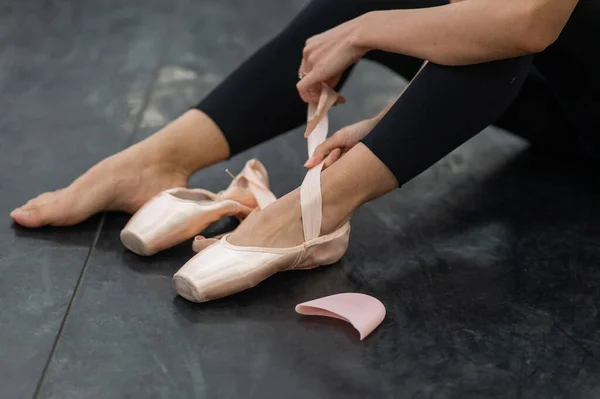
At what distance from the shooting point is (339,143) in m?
1.14

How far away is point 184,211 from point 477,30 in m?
0.46

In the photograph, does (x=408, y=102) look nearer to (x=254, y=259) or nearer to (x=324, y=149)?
(x=324, y=149)

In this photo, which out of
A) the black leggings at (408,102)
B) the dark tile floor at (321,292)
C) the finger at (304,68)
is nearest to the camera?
the dark tile floor at (321,292)

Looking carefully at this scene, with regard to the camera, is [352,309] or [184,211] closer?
[352,309]

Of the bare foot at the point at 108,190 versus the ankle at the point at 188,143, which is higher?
the ankle at the point at 188,143

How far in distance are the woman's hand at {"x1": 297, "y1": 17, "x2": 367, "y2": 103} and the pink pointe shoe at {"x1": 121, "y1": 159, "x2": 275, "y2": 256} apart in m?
0.17

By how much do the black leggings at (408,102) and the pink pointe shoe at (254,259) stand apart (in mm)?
106

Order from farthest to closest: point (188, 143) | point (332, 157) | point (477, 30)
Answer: point (188, 143)
point (332, 157)
point (477, 30)

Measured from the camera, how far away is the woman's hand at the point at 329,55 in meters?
1.11

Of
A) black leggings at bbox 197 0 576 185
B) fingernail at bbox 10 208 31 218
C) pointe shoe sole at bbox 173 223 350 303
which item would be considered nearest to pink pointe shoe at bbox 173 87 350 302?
pointe shoe sole at bbox 173 223 350 303

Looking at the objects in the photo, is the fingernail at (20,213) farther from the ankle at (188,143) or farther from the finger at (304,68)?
the finger at (304,68)

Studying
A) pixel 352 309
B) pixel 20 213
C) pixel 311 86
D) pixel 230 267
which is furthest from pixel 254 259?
Answer: pixel 20 213

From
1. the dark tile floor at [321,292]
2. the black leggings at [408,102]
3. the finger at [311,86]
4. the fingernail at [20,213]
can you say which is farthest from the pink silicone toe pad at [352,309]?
the fingernail at [20,213]

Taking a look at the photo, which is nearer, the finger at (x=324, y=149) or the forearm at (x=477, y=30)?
the forearm at (x=477, y=30)
